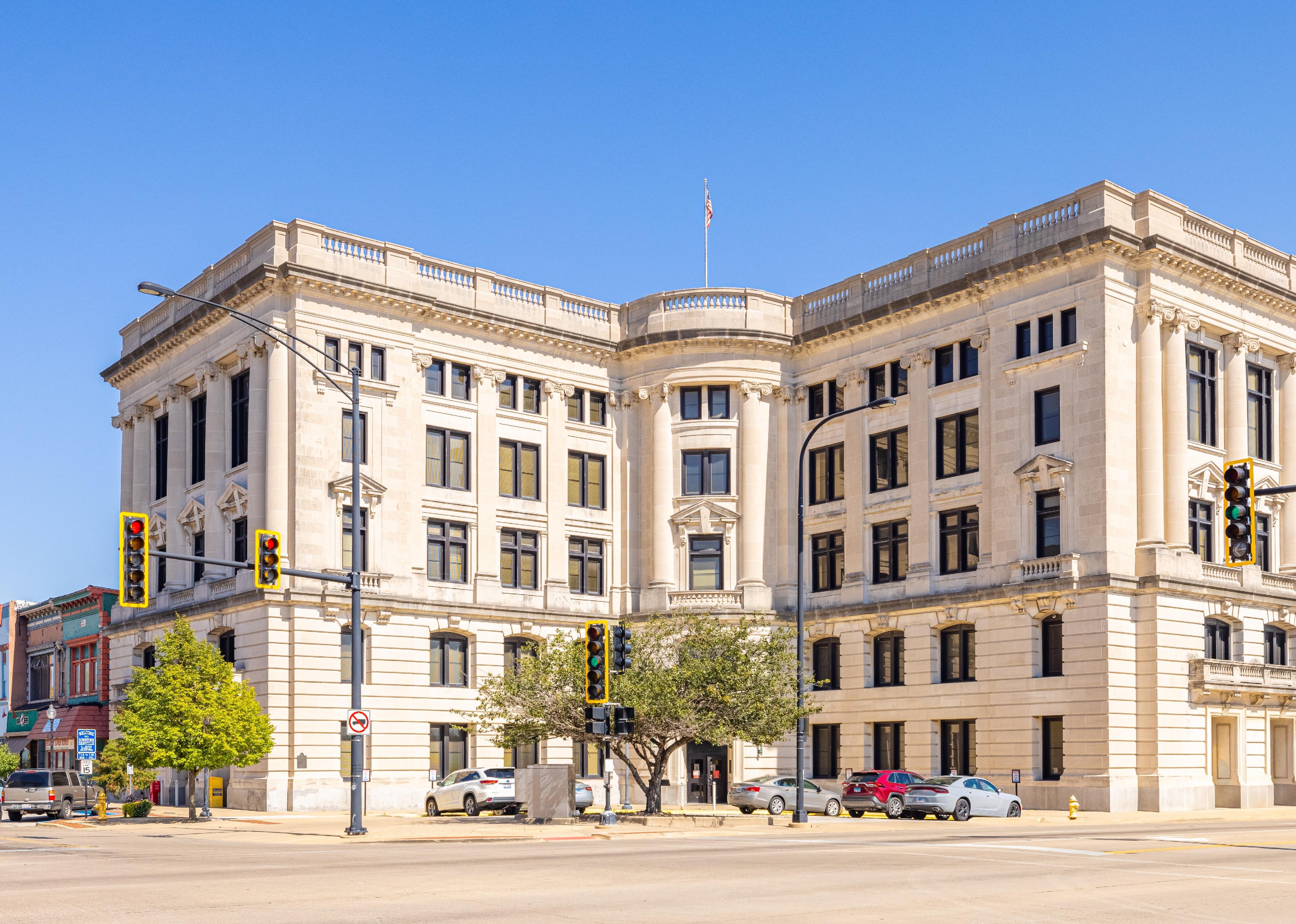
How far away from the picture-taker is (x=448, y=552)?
57531mm

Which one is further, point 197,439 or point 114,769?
point 197,439

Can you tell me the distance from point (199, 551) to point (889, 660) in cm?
2825

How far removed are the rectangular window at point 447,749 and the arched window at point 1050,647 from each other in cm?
2203

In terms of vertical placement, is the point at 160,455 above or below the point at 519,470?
above

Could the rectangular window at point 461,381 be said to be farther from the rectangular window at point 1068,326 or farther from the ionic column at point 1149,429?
the ionic column at point 1149,429

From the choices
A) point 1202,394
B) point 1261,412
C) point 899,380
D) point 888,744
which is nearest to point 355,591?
point 888,744

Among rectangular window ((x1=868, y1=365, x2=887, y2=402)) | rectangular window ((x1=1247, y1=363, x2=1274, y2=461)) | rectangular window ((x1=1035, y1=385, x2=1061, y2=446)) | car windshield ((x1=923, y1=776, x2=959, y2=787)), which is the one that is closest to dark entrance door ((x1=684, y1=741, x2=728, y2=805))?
car windshield ((x1=923, y1=776, x2=959, y2=787))

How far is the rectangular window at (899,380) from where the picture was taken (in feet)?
189

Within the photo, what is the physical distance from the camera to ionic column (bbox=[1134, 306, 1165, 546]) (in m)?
50.1

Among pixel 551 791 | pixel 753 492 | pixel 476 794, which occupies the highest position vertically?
pixel 753 492

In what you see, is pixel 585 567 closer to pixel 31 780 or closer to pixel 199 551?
pixel 199 551

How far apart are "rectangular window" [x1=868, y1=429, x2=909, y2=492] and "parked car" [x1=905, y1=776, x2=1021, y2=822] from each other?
1517 centimetres

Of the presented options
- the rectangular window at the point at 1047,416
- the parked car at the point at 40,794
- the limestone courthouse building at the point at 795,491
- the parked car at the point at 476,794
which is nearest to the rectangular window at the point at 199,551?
the limestone courthouse building at the point at 795,491

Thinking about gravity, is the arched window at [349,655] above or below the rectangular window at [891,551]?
below
